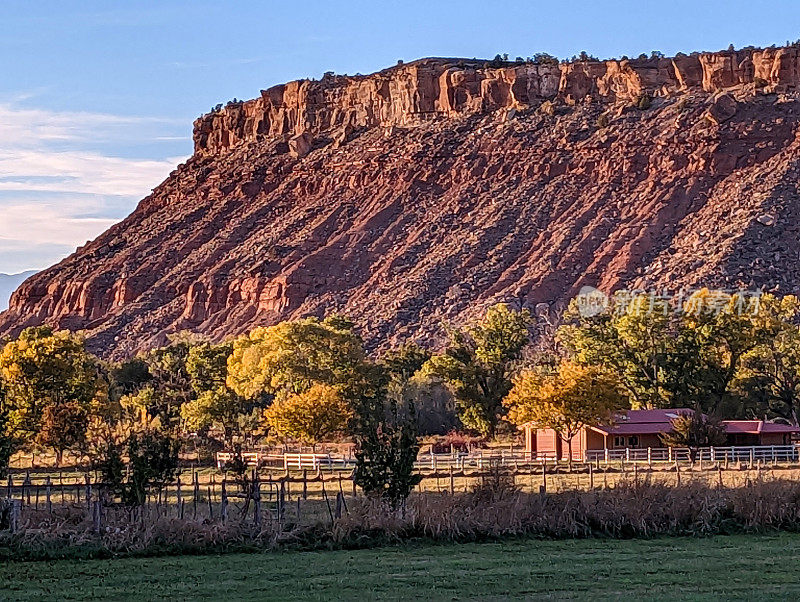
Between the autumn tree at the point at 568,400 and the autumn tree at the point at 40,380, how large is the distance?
19325mm

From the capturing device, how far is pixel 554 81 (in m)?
130

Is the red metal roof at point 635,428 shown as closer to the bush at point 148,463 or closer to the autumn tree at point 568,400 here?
the autumn tree at point 568,400

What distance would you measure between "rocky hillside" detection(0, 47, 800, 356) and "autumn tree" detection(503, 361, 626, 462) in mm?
34441

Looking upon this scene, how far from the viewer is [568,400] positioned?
194 ft

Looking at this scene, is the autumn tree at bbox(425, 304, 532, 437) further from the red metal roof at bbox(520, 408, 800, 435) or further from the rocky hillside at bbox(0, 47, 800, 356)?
the rocky hillside at bbox(0, 47, 800, 356)

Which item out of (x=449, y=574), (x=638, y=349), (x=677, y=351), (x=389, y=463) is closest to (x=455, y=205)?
(x=638, y=349)

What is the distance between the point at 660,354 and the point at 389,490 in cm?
4359

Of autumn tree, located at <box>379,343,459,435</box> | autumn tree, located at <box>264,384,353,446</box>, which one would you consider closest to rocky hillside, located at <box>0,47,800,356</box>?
autumn tree, located at <box>379,343,459,435</box>

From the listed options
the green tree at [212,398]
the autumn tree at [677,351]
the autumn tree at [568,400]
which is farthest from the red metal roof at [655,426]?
the green tree at [212,398]

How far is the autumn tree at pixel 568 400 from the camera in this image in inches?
2338

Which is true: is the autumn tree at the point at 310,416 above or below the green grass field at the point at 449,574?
above

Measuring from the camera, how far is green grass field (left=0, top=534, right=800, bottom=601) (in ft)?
67.6

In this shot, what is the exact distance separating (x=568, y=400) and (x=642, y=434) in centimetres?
434

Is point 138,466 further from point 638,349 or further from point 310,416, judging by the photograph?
point 638,349
